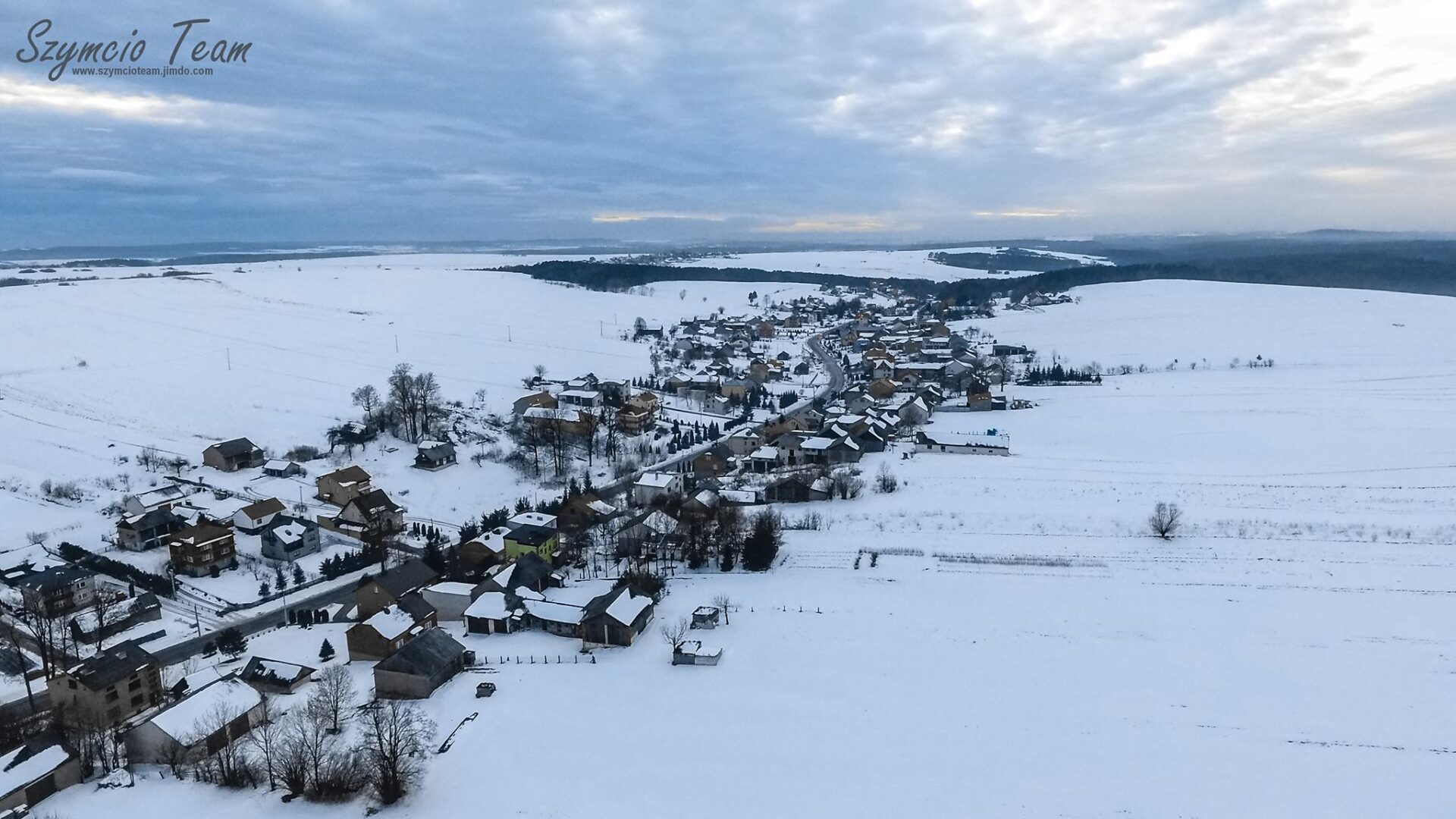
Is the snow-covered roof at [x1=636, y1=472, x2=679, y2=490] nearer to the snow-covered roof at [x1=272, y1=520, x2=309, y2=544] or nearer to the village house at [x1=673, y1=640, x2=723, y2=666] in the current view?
the snow-covered roof at [x1=272, y1=520, x2=309, y2=544]

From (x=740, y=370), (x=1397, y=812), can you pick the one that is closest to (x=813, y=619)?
(x=1397, y=812)

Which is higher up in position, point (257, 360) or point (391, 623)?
point (257, 360)

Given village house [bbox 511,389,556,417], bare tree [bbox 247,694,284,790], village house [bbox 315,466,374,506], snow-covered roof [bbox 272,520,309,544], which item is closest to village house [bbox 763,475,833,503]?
village house [bbox 315,466,374,506]

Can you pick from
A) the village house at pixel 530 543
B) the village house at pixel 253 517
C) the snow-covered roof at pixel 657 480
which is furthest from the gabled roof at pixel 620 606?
the village house at pixel 253 517

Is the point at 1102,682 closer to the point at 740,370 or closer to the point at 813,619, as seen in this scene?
the point at 813,619

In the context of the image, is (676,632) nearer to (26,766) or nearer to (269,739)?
(269,739)

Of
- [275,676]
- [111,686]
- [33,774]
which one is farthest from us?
[275,676]

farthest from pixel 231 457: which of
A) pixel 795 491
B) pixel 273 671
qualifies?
pixel 795 491

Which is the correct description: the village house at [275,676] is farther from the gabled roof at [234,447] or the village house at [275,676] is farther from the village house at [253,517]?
the gabled roof at [234,447]

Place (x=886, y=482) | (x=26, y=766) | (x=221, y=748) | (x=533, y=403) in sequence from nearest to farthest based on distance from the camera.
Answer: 1. (x=26, y=766)
2. (x=221, y=748)
3. (x=886, y=482)
4. (x=533, y=403)
